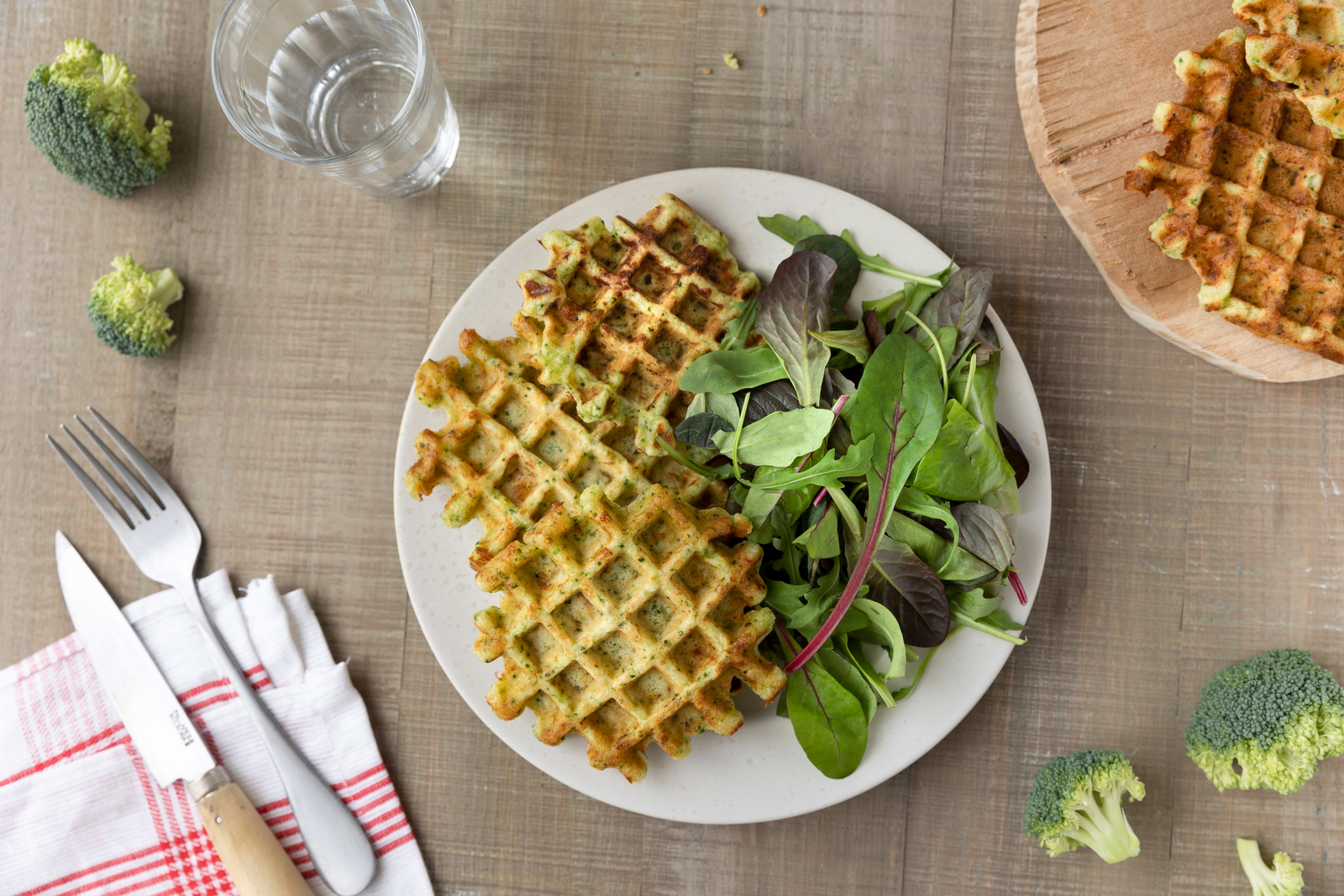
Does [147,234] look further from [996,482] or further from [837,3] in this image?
[996,482]

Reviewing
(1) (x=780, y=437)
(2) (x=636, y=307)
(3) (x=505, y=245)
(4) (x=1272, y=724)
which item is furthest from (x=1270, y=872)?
(3) (x=505, y=245)

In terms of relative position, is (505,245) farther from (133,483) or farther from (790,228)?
(133,483)

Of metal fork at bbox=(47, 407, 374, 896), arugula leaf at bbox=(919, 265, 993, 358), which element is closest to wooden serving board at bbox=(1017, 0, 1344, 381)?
arugula leaf at bbox=(919, 265, 993, 358)

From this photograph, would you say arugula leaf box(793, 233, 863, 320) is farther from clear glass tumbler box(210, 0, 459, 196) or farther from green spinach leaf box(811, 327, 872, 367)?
clear glass tumbler box(210, 0, 459, 196)

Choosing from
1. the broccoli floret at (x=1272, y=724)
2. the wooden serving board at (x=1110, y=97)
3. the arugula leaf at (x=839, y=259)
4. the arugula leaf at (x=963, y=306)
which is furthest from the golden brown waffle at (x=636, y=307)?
the broccoli floret at (x=1272, y=724)

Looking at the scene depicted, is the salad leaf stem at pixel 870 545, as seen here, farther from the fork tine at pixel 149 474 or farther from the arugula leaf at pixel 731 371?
the fork tine at pixel 149 474
